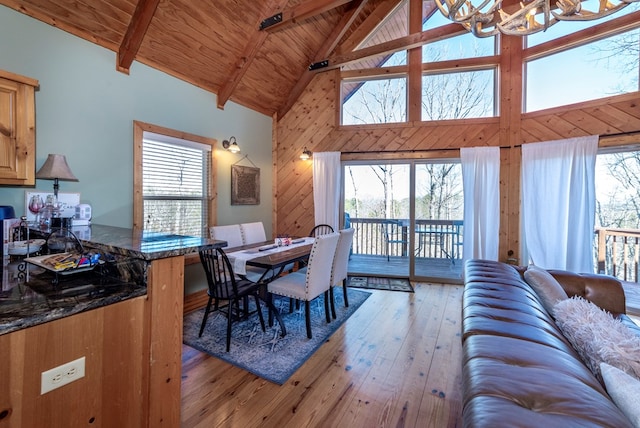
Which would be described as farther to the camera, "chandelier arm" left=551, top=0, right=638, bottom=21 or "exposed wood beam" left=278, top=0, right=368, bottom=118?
"exposed wood beam" left=278, top=0, right=368, bottom=118

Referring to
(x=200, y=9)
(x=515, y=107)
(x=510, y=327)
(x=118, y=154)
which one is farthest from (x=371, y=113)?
(x=510, y=327)

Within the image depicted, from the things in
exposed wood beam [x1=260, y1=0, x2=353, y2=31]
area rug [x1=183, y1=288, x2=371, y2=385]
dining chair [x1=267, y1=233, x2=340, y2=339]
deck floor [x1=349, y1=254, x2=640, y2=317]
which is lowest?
area rug [x1=183, y1=288, x2=371, y2=385]

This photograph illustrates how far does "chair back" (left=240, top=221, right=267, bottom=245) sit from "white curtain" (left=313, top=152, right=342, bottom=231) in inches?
48.6

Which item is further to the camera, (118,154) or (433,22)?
(433,22)

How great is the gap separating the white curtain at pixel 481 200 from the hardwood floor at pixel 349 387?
1.91 m

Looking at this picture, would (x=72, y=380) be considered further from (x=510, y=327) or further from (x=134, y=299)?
(x=510, y=327)

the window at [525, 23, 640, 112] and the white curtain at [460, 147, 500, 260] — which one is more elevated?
the window at [525, 23, 640, 112]

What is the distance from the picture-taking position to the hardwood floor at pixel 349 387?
5.85 ft

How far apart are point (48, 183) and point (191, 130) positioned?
1.71m

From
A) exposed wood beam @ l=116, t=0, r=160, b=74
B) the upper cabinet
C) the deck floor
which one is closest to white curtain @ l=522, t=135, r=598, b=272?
the deck floor

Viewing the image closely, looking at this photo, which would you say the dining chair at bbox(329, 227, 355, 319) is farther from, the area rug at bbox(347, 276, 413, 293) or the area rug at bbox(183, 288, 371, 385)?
the area rug at bbox(347, 276, 413, 293)

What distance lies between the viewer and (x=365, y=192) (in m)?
5.11

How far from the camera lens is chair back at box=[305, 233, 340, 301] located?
272 centimetres

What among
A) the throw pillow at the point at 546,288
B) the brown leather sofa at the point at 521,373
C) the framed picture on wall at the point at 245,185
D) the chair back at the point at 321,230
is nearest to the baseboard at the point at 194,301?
the framed picture on wall at the point at 245,185
